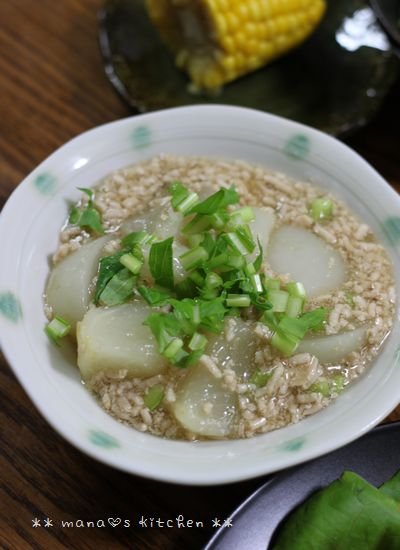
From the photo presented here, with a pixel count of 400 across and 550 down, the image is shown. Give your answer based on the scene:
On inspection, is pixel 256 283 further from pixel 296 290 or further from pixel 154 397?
pixel 154 397

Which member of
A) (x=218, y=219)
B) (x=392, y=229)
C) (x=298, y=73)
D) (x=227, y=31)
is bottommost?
(x=298, y=73)

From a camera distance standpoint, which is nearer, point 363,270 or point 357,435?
point 357,435

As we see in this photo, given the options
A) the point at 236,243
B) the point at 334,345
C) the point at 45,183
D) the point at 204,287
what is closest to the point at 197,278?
the point at 204,287

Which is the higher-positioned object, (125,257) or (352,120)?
(125,257)

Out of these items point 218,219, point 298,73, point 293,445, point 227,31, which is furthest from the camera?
point 298,73

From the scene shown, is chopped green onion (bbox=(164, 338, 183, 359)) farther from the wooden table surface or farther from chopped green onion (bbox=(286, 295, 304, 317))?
the wooden table surface

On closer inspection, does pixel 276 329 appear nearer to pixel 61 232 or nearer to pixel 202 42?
pixel 61 232

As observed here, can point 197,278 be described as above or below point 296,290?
above

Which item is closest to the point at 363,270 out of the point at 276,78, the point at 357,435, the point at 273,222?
the point at 273,222
